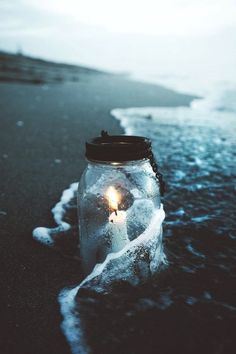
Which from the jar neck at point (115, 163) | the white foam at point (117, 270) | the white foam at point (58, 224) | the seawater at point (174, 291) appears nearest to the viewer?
the seawater at point (174, 291)

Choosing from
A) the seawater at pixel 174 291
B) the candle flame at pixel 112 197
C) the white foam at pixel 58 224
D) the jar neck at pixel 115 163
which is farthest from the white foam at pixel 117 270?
the white foam at pixel 58 224

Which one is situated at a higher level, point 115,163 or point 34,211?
point 115,163

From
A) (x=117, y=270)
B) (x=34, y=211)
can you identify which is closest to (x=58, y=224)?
(x=34, y=211)

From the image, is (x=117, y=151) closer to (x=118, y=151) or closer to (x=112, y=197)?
(x=118, y=151)

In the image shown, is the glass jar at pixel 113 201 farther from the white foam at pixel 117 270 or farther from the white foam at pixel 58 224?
the white foam at pixel 58 224

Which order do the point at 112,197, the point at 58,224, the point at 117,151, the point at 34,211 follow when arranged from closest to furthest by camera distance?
the point at 117,151
the point at 112,197
the point at 58,224
the point at 34,211

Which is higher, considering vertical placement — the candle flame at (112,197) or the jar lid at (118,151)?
the jar lid at (118,151)

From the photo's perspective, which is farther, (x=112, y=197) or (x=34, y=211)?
(x=34, y=211)

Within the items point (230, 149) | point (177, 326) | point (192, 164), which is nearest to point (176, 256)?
point (177, 326)
